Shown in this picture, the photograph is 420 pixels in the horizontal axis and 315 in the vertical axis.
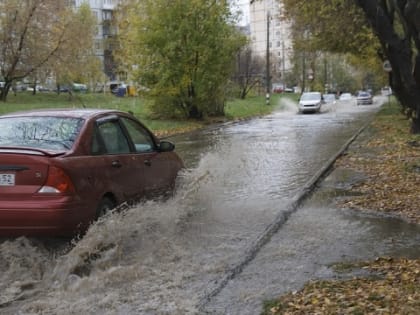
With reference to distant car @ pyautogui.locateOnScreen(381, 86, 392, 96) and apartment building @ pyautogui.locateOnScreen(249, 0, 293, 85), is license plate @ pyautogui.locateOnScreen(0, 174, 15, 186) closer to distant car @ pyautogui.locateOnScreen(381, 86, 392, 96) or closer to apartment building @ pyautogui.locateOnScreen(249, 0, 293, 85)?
distant car @ pyautogui.locateOnScreen(381, 86, 392, 96)

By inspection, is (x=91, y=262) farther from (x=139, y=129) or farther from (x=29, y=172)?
(x=139, y=129)

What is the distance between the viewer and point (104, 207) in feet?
22.1

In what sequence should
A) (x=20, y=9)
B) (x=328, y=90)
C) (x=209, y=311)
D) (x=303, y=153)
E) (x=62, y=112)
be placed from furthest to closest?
1. (x=328, y=90)
2. (x=20, y=9)
3. (x=303, y=153)
4. (x=62, y=112)
5. (x=209, y=311)

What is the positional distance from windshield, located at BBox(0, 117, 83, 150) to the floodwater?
953mm

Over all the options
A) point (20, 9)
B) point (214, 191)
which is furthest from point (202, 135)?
point (20, 9)

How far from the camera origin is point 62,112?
23.8ft

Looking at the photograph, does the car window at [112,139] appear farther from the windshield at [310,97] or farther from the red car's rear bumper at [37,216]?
the windshield at [310,97]

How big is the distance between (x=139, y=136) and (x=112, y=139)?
0.88 m

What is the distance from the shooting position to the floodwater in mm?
5168

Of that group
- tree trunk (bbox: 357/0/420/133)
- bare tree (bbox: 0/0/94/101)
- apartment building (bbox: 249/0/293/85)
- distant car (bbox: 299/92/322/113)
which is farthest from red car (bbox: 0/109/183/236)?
apartment building (bbox: 249/0/293/85)

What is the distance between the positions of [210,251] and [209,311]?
1876 mm

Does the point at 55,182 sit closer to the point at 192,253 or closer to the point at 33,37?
the point at 192,253

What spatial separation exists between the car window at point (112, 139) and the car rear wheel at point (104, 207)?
541 millimetres

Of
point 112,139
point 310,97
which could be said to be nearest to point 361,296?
point 112,139
